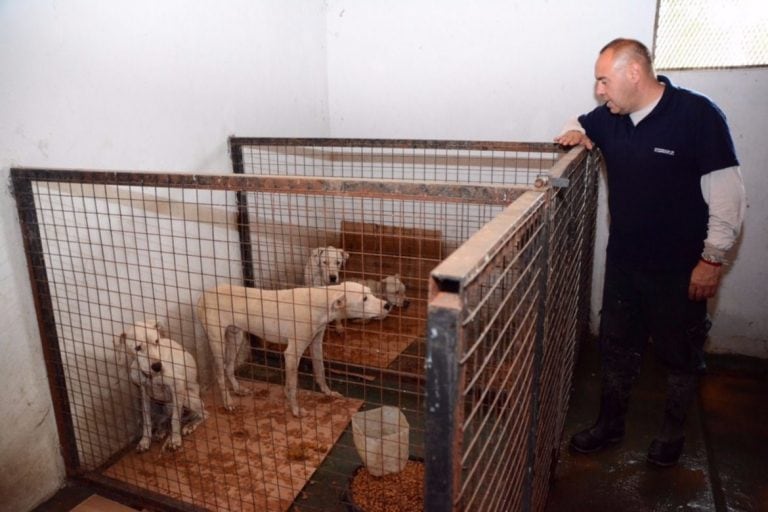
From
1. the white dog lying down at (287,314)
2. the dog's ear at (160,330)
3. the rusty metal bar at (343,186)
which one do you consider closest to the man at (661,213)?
the rusty metal bar at (343,186)

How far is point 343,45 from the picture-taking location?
14.2ft

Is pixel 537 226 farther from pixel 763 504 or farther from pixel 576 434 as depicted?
pixel 763 504

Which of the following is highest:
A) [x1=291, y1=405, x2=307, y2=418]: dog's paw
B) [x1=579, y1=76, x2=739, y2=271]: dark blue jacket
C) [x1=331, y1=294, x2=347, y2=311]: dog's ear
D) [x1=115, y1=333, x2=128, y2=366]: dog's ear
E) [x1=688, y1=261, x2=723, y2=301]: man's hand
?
[x1=579, y1=76, x2=739, y2=271]: dark blue jacket

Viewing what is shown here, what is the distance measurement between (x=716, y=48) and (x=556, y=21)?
1.03 metres

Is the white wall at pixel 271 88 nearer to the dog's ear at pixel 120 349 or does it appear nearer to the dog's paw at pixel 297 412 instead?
the dog's ear at pixel 120 349

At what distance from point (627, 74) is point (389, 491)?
2.02 metres

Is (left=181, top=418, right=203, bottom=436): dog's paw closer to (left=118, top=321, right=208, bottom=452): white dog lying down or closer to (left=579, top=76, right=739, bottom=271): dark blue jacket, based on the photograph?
(left=118, top=321, right=208, bottom=452): white dog lying down

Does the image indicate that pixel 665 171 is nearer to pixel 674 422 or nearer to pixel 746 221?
pixel 674 422

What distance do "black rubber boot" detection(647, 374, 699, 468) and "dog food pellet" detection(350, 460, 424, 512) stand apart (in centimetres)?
124

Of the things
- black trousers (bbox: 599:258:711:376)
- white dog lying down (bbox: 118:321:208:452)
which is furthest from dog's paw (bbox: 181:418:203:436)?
black trousers (bbox: 599:258:711:376)

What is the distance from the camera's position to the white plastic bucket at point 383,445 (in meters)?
2.24

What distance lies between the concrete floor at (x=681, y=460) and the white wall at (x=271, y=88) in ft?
2.35

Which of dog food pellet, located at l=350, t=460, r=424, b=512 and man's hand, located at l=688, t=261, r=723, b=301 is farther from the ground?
man's hand, located at l=688, t=261, r=723, b=301

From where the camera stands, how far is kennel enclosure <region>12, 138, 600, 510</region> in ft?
3.43
